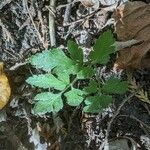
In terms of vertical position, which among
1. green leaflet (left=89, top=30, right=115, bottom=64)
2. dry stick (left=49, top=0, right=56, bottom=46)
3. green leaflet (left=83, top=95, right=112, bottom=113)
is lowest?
green leaflet (left=83, top=95, right=112, bottom=113)

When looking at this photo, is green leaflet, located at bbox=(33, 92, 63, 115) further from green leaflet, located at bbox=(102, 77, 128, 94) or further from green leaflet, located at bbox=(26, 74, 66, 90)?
green leaflet, located at bbox=(102, 77, 128, 94)

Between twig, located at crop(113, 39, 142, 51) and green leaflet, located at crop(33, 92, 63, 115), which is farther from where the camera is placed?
twig, located at crop(113, 39, 142, 51)

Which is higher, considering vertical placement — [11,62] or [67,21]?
[67,21]

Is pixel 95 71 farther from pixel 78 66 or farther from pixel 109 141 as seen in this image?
pixel 109 141

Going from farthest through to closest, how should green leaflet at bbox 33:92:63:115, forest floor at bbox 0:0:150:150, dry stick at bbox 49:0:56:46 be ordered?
dry stick at bbox 49:0:56:46 < forest floor at bbox 0:0:150:150 < green leaflet at bbox 33:92:63:115

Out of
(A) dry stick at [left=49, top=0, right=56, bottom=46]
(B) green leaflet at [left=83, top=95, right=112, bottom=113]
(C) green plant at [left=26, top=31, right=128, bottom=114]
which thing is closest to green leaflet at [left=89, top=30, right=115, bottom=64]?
(C) green plant at [left=26, top=31, right=128, bottom=114]

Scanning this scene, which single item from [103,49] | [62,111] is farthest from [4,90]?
[103,49]

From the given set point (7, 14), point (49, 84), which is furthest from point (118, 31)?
point (7, 14)
